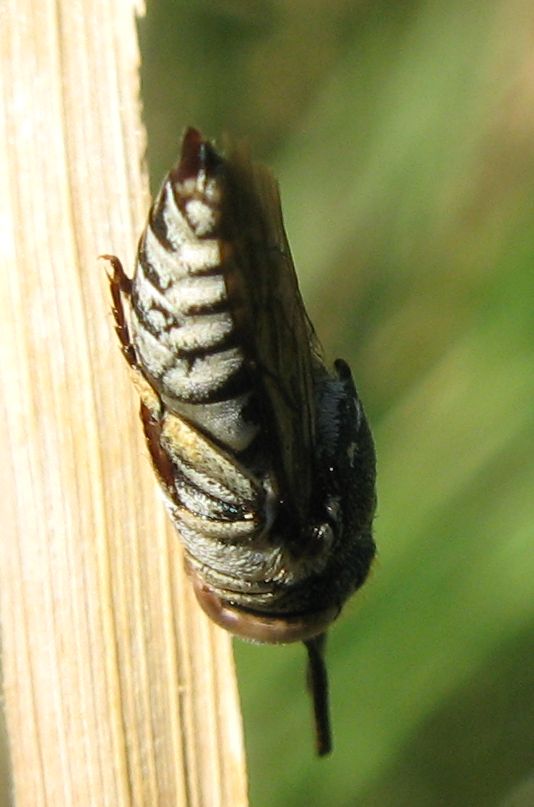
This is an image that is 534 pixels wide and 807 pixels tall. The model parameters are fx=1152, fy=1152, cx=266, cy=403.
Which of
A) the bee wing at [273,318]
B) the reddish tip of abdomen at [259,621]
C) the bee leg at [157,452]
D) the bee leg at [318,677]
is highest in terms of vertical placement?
the bee wing at [273,318]

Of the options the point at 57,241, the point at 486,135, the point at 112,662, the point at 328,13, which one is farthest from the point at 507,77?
the point at 112,662

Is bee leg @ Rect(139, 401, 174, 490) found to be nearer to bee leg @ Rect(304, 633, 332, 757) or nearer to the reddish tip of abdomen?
the reddish tip of abdomen

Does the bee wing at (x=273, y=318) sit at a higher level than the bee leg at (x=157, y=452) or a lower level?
higher

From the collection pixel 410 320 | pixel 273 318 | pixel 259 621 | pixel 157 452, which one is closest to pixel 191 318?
pixel 273 318

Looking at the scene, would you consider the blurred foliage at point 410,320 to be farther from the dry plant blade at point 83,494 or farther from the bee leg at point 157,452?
the bee leg at point 157,452

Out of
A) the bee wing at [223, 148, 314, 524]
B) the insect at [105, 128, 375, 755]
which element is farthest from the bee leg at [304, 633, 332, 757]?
the bee wing at [223, 148, 314, 524]

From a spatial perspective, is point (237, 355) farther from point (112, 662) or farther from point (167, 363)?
point (112, 662)

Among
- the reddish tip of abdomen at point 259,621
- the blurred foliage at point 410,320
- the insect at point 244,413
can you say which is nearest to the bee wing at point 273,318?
the insect at point 244,413

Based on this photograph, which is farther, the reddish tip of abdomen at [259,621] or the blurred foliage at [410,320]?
the blurred foliage at [410,320]
